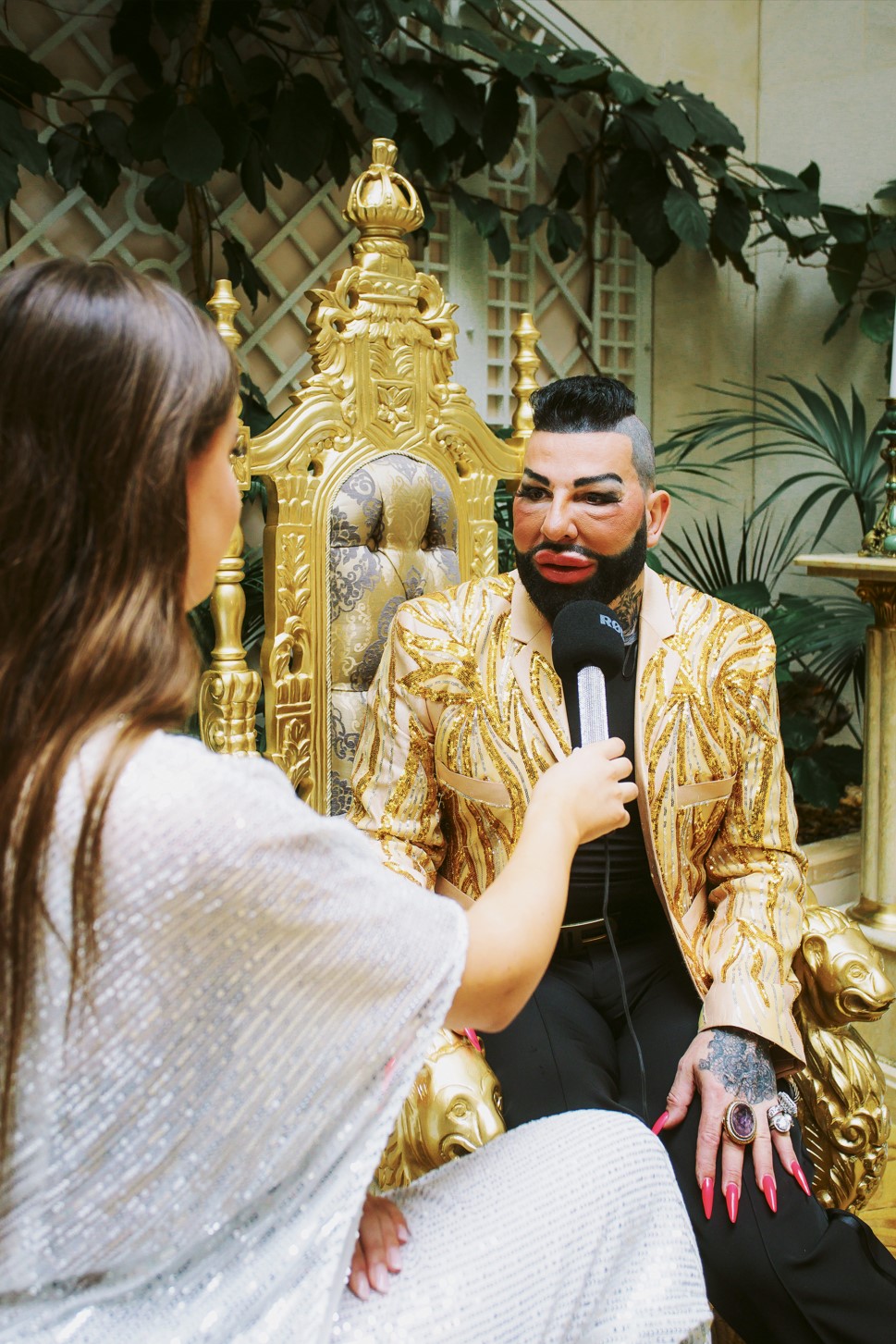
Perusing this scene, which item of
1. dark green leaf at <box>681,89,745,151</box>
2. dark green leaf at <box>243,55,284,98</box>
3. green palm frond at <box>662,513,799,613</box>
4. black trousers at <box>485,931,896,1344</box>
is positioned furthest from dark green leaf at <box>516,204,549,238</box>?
black trousers at <box>485,931,896,1344</box>

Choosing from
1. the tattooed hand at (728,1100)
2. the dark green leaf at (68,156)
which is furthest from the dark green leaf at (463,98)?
the tattooed hand at (728,1100)

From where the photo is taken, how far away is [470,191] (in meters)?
3.08

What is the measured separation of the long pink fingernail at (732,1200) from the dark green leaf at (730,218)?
8.52 ft

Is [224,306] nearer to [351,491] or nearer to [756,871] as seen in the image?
[351,491]

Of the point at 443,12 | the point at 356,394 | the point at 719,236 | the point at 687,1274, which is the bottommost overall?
the point at 687,1274

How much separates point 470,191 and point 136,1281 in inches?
114

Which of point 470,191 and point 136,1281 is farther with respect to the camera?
point 470,191

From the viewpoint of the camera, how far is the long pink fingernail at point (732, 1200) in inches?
45.0

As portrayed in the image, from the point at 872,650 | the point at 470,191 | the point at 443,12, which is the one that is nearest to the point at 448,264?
the point at 470,191

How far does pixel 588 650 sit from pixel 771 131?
3.00 metres

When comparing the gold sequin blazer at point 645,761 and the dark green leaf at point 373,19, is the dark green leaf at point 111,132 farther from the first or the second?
the gold sequin blazer at point 645,761

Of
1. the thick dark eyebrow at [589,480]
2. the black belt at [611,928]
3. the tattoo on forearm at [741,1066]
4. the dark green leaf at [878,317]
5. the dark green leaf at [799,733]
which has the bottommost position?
the tattoo on forearm at [741,1066]

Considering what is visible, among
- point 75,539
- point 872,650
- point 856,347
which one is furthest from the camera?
point 856,347

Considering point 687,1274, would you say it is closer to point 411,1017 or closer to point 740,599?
point 411,1017
